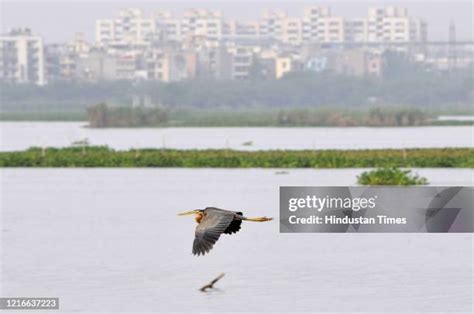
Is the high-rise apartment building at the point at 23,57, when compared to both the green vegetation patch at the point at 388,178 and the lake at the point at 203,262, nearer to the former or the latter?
the green vegetation patch at the point at 388,178

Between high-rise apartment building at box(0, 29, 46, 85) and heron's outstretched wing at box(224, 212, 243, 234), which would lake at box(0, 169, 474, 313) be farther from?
high-rise apartment building at box(0, 29, 46, 85)

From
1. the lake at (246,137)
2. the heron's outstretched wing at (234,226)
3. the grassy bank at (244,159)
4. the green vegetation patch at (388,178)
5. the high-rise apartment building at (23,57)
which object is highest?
the heron's outstretched wing at (234,226)

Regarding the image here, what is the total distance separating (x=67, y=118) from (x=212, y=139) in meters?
35.7

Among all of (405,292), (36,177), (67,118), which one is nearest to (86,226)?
(405,292)

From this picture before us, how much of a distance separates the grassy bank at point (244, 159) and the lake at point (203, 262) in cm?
739

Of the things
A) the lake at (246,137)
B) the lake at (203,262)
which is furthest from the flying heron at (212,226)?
the lake at (246,137)

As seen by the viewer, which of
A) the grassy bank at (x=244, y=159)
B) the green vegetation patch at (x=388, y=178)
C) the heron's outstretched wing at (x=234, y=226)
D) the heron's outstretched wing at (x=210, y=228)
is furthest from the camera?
the grassy bank at (x=244, y=159)

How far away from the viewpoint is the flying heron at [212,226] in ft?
45.8

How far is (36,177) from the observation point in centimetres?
4316

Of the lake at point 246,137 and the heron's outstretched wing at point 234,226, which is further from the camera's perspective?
the lake at point 246,137

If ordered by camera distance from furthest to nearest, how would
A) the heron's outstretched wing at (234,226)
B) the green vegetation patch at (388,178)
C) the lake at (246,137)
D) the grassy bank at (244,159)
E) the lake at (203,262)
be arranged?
the lake at (246,137)
the grassy bank at (244,159)
the green vegetation patch at (388,178)
the lake at (203,262)
the heron's outstretched wing at (234,226)

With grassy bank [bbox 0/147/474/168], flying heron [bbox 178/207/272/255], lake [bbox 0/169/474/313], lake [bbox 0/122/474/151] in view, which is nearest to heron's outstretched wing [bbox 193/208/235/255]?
flying heron [bbox 178/207/272/255]

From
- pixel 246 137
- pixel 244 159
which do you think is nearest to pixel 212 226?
pixel 244 159

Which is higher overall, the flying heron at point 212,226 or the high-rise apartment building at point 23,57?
the flying heron at point 212,226
